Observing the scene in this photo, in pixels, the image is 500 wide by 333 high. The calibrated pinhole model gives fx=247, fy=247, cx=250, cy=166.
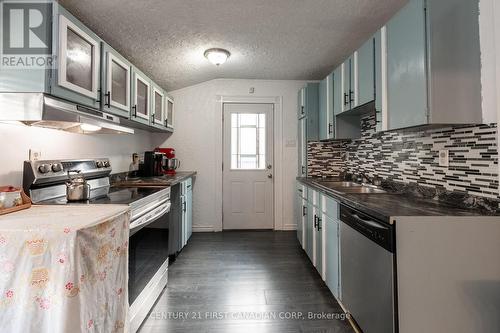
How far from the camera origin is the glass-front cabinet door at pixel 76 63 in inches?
53.0

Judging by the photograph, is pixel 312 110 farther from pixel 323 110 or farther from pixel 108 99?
pixel 108 99

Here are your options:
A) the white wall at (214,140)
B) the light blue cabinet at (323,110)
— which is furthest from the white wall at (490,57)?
the white wall at (214,140)

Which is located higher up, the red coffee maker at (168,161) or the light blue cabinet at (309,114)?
the light blue cabinet at (309,114)

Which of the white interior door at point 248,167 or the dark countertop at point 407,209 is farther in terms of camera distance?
the white interior door at point 248,167

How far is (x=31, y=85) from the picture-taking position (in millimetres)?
1268

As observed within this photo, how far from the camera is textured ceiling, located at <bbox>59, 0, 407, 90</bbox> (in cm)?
190

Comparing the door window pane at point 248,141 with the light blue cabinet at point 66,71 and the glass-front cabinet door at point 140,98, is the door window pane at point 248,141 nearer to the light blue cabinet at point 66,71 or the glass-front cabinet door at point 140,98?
the glass-front cabinet door at point 140,98

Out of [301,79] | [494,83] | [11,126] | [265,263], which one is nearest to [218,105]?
[301,79]

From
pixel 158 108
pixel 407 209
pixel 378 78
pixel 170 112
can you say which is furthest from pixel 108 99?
pixel 407 209

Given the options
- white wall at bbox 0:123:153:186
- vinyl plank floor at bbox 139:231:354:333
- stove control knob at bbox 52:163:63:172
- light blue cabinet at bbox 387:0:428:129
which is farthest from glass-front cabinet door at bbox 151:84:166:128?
light blue cabinet at bbox 387:0:428:129

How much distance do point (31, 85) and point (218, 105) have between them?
106 inches

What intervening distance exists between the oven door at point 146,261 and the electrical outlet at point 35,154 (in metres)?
0.77

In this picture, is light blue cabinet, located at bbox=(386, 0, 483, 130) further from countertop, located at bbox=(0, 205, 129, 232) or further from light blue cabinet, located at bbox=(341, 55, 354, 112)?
countertop, located at bbox=(0, 205, 129, 232)

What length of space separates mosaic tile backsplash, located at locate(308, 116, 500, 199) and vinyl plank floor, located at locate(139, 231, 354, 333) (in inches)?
46.0
